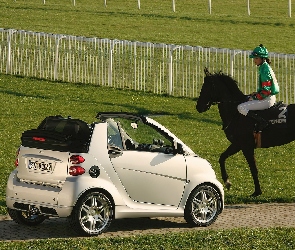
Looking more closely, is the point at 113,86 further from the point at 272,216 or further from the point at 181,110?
the point at 272,216

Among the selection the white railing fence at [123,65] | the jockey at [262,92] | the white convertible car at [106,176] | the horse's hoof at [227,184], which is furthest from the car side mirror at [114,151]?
the white railing fence at [123,65]

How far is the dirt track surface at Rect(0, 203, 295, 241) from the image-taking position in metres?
14.8

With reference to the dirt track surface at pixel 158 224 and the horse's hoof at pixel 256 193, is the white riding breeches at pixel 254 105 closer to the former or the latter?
the horse's hoof at pixel 256 193

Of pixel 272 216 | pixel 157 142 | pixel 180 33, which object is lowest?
pixel 272 216

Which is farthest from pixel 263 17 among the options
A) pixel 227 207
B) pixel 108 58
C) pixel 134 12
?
pixel 227 207

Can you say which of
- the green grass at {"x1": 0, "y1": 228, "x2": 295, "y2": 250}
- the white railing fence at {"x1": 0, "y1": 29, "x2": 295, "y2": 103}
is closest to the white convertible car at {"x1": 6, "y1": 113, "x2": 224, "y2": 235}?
the green grass at {"x1": 0, "y1": 228, "x2": 295, "y2": 250}

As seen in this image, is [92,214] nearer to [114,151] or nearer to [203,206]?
[114,151]

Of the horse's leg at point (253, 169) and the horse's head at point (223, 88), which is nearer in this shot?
the horse's leg at point (253, 169)

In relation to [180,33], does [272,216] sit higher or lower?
lower

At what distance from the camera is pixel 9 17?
152 ft

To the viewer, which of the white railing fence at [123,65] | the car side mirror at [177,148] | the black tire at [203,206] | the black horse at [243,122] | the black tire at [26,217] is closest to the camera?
the black tire at [26,217]

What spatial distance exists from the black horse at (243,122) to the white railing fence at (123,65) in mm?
12267

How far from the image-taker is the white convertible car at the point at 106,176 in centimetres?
1422

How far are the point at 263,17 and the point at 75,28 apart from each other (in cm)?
953
